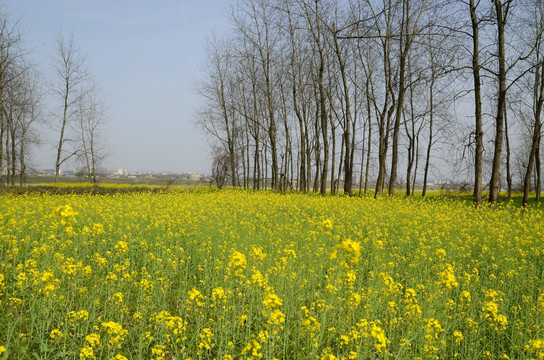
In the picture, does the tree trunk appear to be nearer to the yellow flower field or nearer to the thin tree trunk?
the thin tree trunk

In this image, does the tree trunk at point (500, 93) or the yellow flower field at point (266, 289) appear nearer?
the yellow flower field at point (266, 289)

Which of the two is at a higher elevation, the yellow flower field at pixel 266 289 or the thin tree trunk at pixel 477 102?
the thin tree trunk at pixel 477 102

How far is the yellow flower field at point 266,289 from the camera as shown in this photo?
3.16 meters

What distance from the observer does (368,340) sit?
3.08 meters

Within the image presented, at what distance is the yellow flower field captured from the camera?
10.4ft

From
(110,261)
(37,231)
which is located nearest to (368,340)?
(110,261)

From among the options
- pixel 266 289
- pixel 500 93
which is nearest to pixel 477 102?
pixel 500 93

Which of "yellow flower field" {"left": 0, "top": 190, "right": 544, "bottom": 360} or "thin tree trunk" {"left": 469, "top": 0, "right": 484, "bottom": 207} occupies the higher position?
"thin tree trunk" {"left": 469, "top": 0, "right": 484, "bottom": 207}

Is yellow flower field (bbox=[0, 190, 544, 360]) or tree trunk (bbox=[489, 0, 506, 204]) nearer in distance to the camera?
yellow flower field (bbox=[0, 190, 544, 360])

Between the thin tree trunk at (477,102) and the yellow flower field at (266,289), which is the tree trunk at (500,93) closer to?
the thin tree trunk at (477,102)

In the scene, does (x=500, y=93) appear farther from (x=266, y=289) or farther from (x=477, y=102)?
(x=266, y=289)

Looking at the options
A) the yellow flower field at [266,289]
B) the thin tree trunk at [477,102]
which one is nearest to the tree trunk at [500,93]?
the thin tree trunk at [477,102]

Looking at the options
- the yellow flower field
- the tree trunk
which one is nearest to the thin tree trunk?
the tree trunk

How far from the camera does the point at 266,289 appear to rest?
3.39 meters
